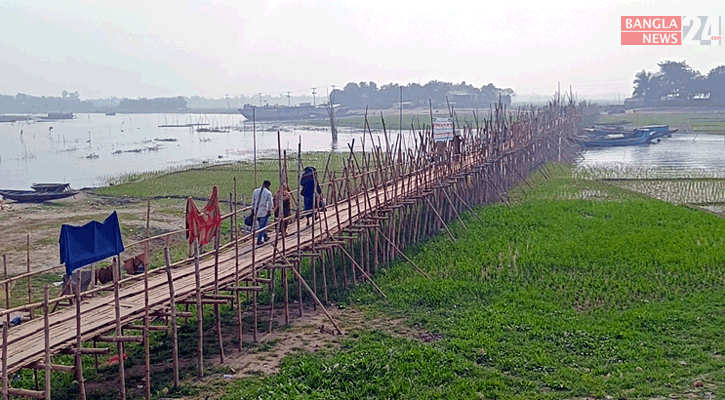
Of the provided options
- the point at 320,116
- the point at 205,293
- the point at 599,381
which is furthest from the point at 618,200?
the point at 320,116

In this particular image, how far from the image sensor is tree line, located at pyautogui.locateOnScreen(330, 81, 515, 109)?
91.8m

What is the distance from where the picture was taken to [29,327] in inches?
263

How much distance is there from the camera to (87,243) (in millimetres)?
6426

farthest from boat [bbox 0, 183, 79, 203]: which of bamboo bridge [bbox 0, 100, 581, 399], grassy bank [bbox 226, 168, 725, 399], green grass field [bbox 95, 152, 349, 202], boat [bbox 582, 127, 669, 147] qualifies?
boat [bbox 582, 127, 669, 147]

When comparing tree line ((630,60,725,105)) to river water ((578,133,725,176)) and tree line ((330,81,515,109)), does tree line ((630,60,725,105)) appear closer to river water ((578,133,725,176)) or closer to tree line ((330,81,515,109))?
tree line ((330,81,515,109))

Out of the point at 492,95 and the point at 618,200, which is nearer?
the point at 618,200

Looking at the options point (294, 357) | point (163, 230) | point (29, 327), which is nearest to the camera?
point (29, 327)

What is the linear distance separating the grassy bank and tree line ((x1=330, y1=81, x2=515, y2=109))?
7354 cm

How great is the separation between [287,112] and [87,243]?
84.4 meters

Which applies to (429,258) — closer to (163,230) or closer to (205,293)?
(205,293)

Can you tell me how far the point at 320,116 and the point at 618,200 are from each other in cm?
7266

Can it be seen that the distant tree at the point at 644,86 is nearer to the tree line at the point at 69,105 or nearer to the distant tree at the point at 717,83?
the distant tree at the point at 717,83

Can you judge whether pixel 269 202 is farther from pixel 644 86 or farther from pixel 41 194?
pixel 644 86

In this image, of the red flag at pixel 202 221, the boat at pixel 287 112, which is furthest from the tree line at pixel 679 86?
the red flag at pixel 202 221
